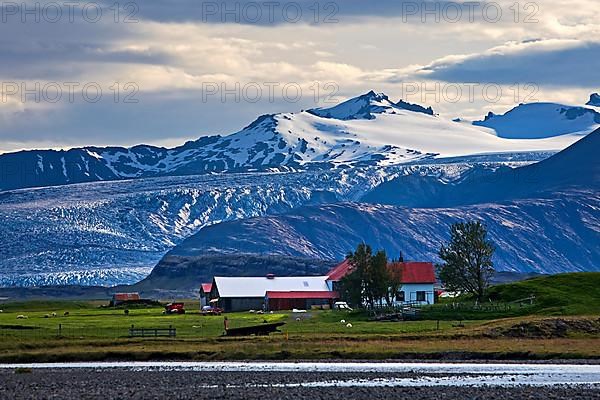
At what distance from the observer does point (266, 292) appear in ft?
463

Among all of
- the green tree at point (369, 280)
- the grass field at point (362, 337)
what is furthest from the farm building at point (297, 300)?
the grass field at point (362, 337)

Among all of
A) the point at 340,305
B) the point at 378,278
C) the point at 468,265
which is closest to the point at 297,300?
the point at 340,305

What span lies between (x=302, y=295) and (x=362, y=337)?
209ft

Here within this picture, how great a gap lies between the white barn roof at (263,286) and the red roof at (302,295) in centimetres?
216

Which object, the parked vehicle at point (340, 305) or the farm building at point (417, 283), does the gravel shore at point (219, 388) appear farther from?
the farm building at point (417, 283)

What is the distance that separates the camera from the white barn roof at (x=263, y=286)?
144 meters

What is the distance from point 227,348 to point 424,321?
991 inches

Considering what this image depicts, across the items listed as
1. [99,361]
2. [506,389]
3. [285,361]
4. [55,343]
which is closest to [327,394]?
[506,389]

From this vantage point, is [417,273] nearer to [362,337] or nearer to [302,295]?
[302,295]

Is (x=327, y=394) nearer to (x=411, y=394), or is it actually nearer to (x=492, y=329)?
(x=411, y=394)

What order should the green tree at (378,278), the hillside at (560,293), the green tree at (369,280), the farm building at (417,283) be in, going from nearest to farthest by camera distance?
the hillside at (560,293)
the green tree at (378,278)
the green tree at (369,280)
the farm building at (417,283)

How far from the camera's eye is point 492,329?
78.3 meters

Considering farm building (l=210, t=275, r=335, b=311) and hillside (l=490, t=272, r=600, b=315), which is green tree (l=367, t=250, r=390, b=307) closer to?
hillside (l=490, t=272, r=600, b=315)

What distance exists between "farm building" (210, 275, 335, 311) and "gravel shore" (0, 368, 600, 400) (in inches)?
3130
